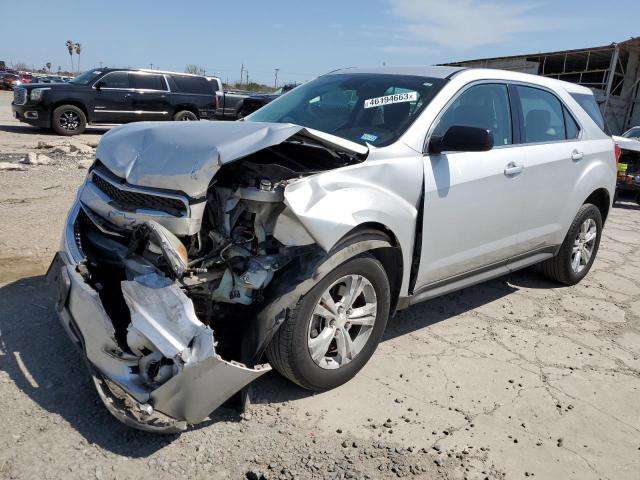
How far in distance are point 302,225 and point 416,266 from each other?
106 centimetres

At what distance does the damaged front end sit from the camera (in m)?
2.43

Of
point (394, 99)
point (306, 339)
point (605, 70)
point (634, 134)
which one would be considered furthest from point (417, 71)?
point (605, 70)

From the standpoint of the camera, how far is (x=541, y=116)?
4.55 metres

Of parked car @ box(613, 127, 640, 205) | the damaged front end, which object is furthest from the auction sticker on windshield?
parked car @ box(613, 127, 640, 205)

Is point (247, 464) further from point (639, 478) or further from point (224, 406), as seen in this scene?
point (639, 478)

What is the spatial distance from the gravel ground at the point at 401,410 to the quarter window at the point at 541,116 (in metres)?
1.50

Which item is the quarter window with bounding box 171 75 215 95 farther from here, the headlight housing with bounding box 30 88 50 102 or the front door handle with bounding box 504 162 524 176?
the front door handle with bounding box 504 162 524 176

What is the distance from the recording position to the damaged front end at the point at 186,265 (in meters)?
2.43

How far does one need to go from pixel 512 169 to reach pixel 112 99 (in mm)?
13506

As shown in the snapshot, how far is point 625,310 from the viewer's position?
489 centimetres

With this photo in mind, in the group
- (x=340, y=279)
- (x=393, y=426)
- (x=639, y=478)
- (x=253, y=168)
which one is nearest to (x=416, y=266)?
(x=340, y=279)

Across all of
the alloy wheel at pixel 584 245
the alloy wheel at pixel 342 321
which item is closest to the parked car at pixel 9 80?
the alloy wheel at pixel 584 245

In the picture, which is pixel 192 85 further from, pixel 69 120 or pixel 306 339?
pixel 306 339

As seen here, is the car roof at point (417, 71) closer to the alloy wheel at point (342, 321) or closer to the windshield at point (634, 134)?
the alloy wheel at point (342, 321)
